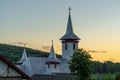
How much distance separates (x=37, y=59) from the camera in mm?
102812

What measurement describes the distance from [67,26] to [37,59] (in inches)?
524

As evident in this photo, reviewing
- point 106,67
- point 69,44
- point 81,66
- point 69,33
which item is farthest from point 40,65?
point 106,67

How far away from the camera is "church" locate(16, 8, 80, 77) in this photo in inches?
3893

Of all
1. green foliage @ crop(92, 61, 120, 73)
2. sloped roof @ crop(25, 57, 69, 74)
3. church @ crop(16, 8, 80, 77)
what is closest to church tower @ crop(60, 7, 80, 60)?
church @ crop(16, 8, 80, 77)

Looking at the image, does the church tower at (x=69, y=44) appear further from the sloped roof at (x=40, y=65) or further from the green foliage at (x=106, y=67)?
the green foliage at (x=106, y=67)

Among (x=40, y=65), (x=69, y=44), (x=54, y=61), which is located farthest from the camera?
(x=69, y=44)

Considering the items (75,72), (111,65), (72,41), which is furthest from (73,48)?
(111,65)

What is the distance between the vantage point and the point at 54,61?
98500 mm

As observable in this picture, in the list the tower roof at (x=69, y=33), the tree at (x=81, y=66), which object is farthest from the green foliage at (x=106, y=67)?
the tree at (x=81, y=66)

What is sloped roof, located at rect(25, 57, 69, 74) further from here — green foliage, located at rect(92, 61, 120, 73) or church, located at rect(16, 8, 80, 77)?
green foliage, located at rect(92, 61, 120, 73)

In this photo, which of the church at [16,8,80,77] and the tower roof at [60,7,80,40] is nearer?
the church at [16,8,80,77]

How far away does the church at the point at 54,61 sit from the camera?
98875 millimetres

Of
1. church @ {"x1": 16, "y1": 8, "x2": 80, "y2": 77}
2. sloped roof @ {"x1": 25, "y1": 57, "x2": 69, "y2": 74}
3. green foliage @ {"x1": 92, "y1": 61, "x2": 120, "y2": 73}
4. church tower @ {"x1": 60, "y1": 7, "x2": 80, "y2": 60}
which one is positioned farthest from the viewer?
green foliage @ {"x1": 92, "y1": 61, "x2": 120, "y2": 73}

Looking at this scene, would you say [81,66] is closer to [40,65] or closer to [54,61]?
[54,61]
